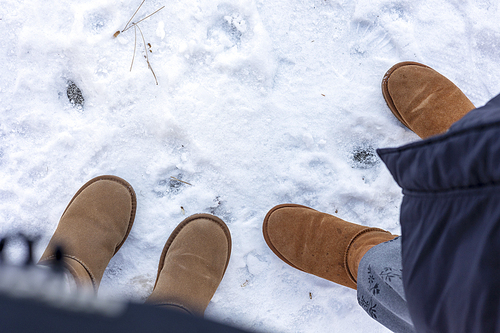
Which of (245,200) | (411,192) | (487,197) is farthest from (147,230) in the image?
(487,197)

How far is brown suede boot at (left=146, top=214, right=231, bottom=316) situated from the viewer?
1065 millimetres

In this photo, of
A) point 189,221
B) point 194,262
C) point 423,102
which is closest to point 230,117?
point 189,221

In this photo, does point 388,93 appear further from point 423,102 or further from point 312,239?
point 312,239

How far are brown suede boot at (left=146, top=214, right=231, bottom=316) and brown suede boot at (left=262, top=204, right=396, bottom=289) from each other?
195mm

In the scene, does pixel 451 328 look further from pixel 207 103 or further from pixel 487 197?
pixel 207 103

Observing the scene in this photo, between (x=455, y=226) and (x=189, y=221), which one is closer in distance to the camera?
(x=455, y=226)


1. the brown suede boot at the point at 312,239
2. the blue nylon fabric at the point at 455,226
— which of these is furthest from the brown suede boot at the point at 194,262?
the blue nylon fabric at the point at 455,226

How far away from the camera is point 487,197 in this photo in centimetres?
40

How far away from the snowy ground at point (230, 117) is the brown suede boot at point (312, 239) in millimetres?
62

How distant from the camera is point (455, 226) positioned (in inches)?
17.4

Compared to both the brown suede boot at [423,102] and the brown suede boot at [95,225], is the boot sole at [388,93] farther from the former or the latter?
the brown suede boot at [95,225]

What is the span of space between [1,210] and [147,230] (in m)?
0.58

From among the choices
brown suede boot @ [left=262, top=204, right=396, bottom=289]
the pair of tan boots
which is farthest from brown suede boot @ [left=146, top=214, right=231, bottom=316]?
brown suede boot @ [left=262, top=204, right=396, bottom=289]

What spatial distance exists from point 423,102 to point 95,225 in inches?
56.1
